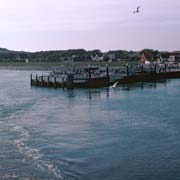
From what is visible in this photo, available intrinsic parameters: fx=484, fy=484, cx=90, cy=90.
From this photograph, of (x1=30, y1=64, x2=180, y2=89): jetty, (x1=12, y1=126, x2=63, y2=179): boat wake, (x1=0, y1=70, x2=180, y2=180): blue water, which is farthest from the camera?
(x1=30, y1=64, x2=180, y2=89): jetty

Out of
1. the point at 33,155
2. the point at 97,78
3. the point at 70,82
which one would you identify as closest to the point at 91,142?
the point at 33,155

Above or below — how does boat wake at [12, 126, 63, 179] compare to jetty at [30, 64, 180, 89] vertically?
below

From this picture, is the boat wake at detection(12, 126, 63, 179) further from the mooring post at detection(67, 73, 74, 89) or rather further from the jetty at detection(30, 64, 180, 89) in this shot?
the jetty at detection(30, 64, 180, 89)

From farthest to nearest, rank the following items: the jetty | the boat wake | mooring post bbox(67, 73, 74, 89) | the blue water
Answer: the jetty < mooring post bbox(67, 73, 74, 89) < the boat wake < the blue water

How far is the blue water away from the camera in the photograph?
18.8 meters

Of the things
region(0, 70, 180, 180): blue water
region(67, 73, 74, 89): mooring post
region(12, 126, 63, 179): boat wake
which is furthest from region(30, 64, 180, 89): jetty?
region(12, 126, 63, 179): boat wake

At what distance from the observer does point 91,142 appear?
24203mm

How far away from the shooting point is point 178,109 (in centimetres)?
3672

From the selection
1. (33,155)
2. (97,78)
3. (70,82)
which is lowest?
(33,155)

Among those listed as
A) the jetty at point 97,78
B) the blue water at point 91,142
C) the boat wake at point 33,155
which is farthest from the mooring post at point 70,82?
the boat wake at point 33,155

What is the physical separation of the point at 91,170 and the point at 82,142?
5.28m

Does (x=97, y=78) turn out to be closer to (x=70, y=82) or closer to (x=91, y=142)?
(x=70, y=82)

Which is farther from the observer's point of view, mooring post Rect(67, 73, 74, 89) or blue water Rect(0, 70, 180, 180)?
mooring post Rect(67, 73, 74, 89)

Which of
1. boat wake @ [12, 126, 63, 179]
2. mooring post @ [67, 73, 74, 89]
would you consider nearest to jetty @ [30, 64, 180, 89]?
mooring post @ [67, 73, 74, 89]
